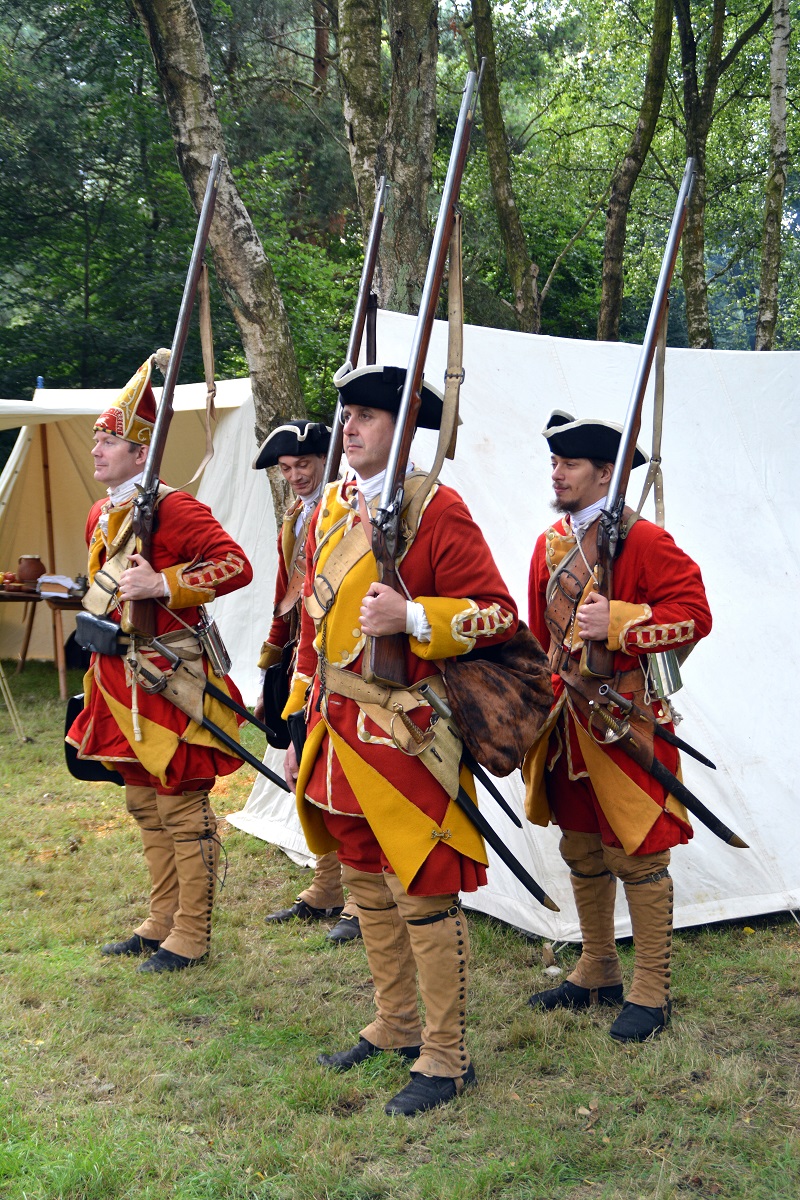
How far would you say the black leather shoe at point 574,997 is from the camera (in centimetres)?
363

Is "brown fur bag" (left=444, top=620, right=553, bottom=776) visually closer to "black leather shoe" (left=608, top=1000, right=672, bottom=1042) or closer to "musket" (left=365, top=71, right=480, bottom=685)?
"musket" (left=365, top=71, right=480, bottom=685)

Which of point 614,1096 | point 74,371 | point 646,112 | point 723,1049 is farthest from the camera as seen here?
point 74,371

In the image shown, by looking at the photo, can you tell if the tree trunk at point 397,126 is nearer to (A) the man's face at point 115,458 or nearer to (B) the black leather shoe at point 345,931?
(A) the man's face at point 115,458

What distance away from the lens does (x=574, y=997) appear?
3.64 meters

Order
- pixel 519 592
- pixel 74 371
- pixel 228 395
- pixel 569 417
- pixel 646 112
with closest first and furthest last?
pixel 569 417 → pixel 519 592 → pixel 228 395 → pixel 646 112 → pixel 74 371

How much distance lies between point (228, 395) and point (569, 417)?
5.44 meters

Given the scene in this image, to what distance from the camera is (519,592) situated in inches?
180

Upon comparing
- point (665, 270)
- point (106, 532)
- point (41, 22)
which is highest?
point (41, 22)

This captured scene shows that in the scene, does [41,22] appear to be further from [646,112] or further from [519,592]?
[519,592]

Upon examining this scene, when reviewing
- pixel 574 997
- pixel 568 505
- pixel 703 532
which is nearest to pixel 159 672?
pixel 568 505

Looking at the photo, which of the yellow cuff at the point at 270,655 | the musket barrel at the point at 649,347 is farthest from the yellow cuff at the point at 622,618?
the yellow cuff at the point at 270,655

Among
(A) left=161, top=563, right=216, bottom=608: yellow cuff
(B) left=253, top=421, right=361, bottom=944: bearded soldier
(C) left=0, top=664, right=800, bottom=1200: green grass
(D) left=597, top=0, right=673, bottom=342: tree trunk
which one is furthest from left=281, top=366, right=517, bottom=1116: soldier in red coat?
(D) left=597, top=0, right=673, bottom=342: tree trunk

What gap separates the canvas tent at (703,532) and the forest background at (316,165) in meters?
1.14

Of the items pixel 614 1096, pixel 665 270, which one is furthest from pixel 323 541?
pixel 614 1096
